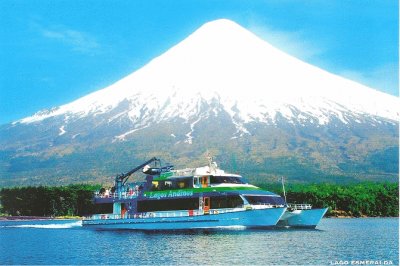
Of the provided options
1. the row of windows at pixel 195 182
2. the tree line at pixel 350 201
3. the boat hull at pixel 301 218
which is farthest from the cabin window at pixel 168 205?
the tree line at pixel 350 201

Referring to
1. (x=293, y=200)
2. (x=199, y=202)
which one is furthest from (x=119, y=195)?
(x=293, y=200)

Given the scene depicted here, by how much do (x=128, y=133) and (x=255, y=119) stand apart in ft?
94.8

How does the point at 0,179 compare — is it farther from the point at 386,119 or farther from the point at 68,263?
the point at 68,263

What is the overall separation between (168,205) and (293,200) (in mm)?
33880

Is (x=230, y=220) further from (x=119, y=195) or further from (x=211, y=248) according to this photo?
(x=119, y=195)

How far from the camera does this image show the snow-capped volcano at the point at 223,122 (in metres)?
122

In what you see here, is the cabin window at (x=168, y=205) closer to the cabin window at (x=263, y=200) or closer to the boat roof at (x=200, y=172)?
the boat roof at (x=200, y=172)

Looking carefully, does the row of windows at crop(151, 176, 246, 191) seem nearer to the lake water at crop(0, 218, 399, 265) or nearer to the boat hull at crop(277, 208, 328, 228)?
the lake water at crop(0, 218, 399, 265)

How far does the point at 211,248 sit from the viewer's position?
31.9m

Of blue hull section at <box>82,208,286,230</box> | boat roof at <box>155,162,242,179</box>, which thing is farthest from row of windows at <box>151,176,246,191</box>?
blue hull section at <box>82,208,286,230</box>

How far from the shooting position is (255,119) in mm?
148750

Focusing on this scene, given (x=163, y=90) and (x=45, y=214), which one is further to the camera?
(x=163, y=90)

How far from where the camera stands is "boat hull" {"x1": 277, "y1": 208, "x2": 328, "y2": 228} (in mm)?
43875

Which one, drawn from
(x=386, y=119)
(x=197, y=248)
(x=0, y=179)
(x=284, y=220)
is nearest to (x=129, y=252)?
(x=197, y=248)
